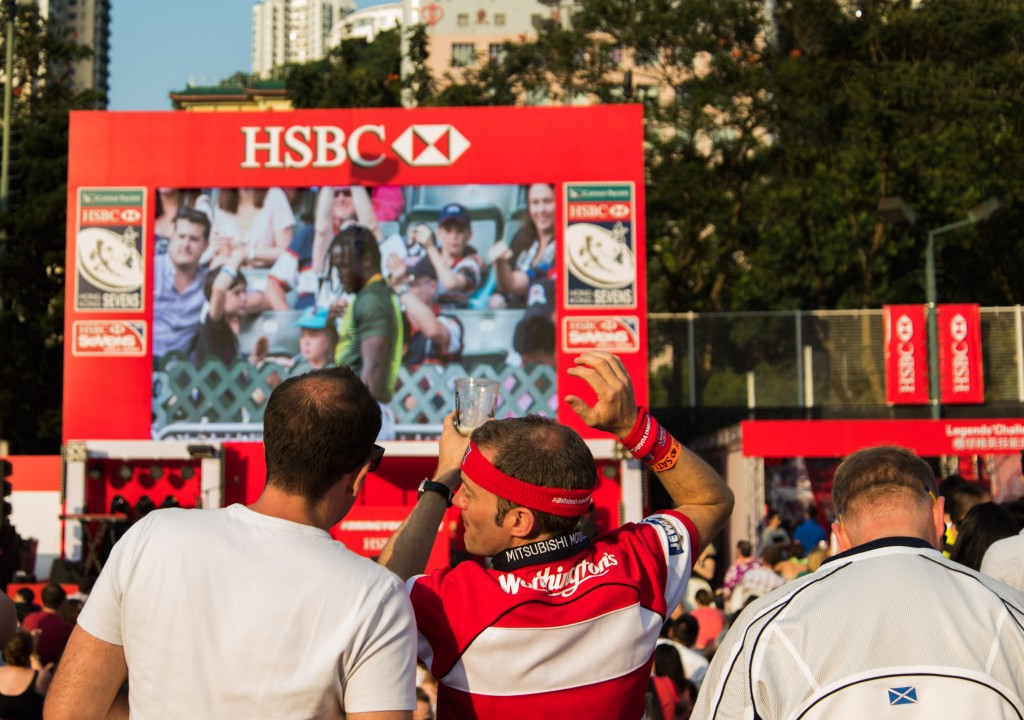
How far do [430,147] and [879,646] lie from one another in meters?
16.4

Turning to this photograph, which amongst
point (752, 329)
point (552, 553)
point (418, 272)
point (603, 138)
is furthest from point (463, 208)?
point (552, 553)

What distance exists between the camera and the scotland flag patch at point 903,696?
2.52 meters

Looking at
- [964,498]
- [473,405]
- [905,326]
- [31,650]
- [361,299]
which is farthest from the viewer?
[905,326]

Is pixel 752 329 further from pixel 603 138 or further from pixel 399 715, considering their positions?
pixel 399 715

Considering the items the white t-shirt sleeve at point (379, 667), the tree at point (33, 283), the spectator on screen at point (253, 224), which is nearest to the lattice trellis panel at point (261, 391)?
the spectator on screen at point (253, 224)

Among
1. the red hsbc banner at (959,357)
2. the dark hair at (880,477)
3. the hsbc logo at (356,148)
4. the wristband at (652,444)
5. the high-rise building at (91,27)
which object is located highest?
the high-rise building at (91,27)

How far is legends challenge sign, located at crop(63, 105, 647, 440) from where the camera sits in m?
17.8

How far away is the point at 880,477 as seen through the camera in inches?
112

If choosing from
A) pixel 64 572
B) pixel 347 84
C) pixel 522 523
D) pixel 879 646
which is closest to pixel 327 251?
pixel 64 572

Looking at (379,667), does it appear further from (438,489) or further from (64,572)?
(64,572)

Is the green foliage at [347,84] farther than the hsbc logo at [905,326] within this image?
Yes

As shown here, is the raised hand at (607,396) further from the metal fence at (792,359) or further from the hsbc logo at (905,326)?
the metal fence at (792,359)

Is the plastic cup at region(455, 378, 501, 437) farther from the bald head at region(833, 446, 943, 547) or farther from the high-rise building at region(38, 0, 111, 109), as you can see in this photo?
the high-rise building at region(38, 0, 111, 109)

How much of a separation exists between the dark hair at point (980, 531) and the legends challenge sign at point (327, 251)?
37.9 ft
